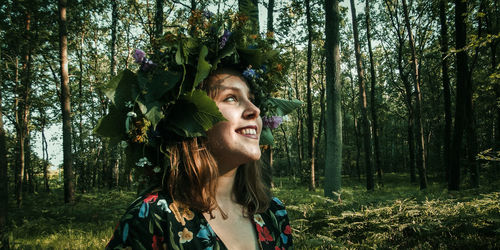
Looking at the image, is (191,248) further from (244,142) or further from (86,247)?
(86,247)

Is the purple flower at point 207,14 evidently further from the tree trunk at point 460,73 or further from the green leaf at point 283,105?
the tree trunk at point 460,73

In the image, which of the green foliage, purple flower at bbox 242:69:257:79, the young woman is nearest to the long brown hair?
the young woman

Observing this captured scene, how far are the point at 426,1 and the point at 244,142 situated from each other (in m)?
18.6

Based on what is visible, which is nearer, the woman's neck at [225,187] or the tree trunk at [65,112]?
the woman's neck at [225,187]

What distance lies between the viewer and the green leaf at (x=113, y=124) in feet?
5.14

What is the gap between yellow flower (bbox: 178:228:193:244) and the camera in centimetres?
134

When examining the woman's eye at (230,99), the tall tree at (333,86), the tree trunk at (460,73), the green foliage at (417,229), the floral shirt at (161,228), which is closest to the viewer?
the floral shirt at (161,228)

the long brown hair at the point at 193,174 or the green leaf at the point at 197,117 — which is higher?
the green leaf at the point at 197,117

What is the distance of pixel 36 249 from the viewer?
4645 mm

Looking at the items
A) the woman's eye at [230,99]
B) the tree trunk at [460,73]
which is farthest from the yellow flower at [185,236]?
the tree trunk at [460,73]

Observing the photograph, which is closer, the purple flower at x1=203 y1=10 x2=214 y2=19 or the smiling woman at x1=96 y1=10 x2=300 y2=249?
the smiling woman at x1=96 y1=10 x2=300 y2=249

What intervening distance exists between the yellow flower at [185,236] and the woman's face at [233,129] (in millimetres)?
407

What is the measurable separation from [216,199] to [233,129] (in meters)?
0.43

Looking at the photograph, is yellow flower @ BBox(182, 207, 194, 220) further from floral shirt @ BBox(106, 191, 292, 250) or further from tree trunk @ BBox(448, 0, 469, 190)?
tree trunk @ BBox(448, 0, 469, 190)
